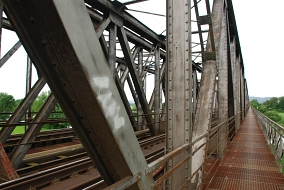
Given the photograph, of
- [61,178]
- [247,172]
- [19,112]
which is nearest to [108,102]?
[61,178]

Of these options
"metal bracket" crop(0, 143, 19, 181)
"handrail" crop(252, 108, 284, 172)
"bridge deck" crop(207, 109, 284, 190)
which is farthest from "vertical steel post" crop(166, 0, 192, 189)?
"handrail" crop(252, 108, 284, 172)

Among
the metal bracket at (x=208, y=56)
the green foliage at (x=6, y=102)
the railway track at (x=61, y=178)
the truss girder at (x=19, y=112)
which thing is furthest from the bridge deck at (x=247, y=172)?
the green foliage at (x=6, y=102)

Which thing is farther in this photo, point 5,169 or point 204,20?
point 204,20

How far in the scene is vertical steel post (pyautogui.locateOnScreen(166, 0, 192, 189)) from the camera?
276 cm

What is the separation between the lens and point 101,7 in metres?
6.36

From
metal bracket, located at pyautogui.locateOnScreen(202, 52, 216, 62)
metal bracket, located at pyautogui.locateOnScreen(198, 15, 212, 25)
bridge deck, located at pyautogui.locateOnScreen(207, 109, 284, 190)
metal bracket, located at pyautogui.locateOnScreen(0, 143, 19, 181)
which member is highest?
metal bracket, located at pyautogui.locateOnScreen(198, 15, 212, 25)

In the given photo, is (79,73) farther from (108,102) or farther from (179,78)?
(179,78)

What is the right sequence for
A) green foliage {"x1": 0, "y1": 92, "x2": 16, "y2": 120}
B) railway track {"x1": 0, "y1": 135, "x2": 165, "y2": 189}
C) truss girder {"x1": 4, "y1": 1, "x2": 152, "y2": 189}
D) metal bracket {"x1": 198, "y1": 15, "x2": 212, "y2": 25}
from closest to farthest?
truss girder {"x1": 4, "y1": 1, "x2": 152, "y2": 189} → railway track {"x1": 0, "y1": 135, "x2": 165, "y2": 189} → metal bracket {"x1": 198, "y1": 15, "x2": 212, "y2": 25} → green foliage {"x1": 0, "y1": 92, "x2": 16, "y2": 120}

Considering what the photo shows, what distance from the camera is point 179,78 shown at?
278cm

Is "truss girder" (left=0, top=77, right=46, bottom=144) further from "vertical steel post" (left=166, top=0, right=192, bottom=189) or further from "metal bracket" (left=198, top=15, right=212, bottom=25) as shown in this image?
"metal bracket" (left=198, top=15, right=212, bottom=25)

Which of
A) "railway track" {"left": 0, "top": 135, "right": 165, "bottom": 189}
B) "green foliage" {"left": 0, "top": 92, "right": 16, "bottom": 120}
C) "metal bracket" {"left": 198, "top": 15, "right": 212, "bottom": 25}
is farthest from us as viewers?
"green foliage" {"left": 0, "top": 92, "right": 16, "bottom": 120}

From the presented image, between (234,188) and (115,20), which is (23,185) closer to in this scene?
(234,188)

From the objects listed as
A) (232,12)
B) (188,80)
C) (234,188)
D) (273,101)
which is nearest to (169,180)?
(188,80)

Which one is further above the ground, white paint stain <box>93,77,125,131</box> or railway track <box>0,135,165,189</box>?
white paint stain <box>93,77,125,131</box>
